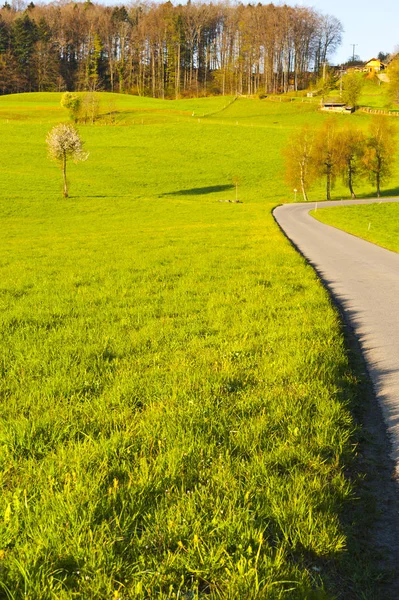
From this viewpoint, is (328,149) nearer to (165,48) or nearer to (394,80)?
(394,80)

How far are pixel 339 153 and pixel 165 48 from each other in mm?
108796

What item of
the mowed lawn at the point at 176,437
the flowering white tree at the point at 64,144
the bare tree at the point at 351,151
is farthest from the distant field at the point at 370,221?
the flowering white tree at the point at 64,144

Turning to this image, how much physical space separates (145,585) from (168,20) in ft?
551

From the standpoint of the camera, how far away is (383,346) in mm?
7531

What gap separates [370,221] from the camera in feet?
104

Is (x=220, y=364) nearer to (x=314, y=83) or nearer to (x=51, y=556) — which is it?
(x=51, y=556)

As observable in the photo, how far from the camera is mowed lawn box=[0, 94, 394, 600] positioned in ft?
9.09

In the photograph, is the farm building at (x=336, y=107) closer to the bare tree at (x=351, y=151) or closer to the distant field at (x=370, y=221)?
the bare tree at (x=351, y=151)

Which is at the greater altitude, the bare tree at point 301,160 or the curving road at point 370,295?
the bare tree at point 301,160

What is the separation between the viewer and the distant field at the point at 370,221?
23.9m

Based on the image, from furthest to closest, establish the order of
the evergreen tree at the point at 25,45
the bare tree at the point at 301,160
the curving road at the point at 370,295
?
the evergreen tree at the point at 25,45, the bare tree at the point at 301,160, the curving road at the point at 370,295

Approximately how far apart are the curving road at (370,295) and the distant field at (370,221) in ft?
3.87

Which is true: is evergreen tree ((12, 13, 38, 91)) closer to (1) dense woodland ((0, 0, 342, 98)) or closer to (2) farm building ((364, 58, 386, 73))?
(1) dense woodland ((0, 0, 342, 98))

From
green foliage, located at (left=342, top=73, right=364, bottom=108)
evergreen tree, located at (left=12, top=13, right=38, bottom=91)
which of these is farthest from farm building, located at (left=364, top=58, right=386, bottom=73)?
evergreen tree, located at (left=12, top=13, right=38, bottom=91)
